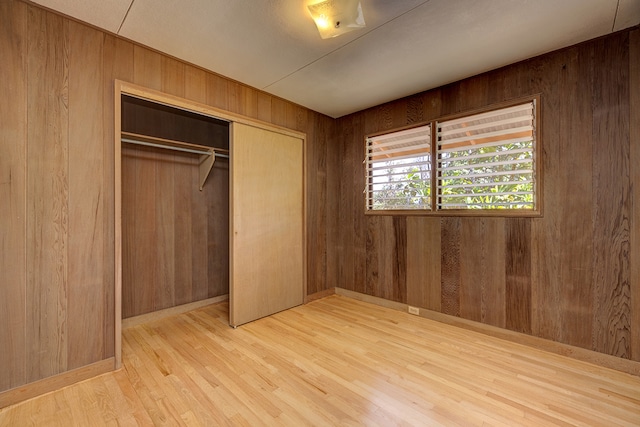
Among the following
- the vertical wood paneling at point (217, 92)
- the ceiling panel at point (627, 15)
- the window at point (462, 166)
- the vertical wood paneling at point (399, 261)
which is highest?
the ceiling panel at point (627, 15)

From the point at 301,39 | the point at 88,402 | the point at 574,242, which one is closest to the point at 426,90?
the point at 301,39

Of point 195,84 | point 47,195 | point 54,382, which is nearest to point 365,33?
point 195,84

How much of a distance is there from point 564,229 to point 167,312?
375cm

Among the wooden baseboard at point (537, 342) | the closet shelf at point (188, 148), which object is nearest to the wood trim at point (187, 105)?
the closet shelf at point (188, 148)

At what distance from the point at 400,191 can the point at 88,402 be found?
3061 mm

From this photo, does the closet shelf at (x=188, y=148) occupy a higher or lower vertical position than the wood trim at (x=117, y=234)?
higher

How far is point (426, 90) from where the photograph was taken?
9.33ft

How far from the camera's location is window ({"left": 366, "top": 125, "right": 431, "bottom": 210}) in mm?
2910

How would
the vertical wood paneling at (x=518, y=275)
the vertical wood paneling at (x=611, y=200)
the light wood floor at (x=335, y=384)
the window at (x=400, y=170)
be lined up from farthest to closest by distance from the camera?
the window at (x=400, y=170) < the vertical wood paneling at (x=518, y=275) < the vertical wood paneling at (x=611, y=200) < the light wood floor at (x=335, y=384)

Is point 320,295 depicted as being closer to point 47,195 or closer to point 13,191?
point 47,195

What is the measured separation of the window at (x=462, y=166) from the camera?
2.31 m

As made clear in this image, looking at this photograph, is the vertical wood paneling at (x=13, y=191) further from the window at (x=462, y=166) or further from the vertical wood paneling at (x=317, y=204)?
the window at (x=462, y=166)

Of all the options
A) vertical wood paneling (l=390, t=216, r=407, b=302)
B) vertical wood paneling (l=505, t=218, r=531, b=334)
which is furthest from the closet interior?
vertical wood paneling (l=505, t=218, r=531, b=334)

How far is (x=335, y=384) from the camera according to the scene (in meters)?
1.78
